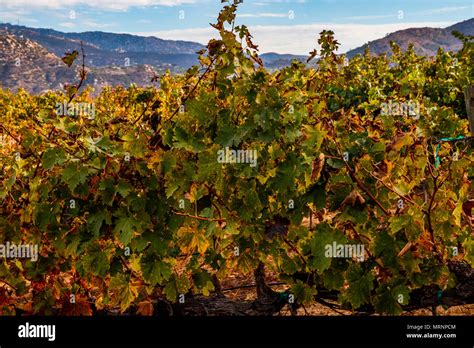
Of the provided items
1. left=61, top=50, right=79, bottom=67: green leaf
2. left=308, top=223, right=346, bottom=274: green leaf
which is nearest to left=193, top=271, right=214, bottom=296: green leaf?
left=308, top=223, right=346, bottom=274: green leaf

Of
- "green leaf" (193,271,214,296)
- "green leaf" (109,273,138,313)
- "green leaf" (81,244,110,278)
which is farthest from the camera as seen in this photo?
"green leaf" (193,271,214,296)

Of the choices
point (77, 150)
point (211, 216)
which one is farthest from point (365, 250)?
point (77, 150)

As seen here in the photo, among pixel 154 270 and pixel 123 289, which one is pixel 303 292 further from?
pixel 123 289

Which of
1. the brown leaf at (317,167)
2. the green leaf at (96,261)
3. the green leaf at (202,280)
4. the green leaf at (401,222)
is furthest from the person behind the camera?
the green leaf at (202,280)

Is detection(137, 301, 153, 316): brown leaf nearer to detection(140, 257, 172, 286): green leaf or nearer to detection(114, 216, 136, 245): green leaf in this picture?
detection(140, 257, 172, 286): green leaf

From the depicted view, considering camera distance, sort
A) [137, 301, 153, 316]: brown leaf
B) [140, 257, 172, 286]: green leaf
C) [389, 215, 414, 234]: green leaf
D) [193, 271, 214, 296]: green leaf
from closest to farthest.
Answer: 1. [389, 215, 414, 234]: green leaf
2. [140, 257, 172, 286]: green leaf
3. [193, 271, 214, 296]: green leaf
4. [137, 301, 153, 316]: brown leaf

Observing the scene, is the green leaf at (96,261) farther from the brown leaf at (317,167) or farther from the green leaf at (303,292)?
the brown leaf at (317,167)

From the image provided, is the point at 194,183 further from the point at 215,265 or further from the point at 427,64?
the point at 427,64

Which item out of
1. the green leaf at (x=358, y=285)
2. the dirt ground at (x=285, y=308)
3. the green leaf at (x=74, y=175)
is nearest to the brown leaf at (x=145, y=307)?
the dirt ground at (x=285, y=308)

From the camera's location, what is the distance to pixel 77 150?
12.5 ft

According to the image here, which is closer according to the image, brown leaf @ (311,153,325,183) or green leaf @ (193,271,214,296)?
brown leaf @ (311,153,325,183)

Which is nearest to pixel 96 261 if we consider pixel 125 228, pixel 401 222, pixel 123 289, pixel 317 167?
pixel 123 289

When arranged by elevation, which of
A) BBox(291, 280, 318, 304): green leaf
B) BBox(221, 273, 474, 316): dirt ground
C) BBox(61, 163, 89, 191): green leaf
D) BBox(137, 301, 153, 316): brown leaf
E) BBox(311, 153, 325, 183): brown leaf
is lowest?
BBox(221, 273, 474, 316): dirt ground

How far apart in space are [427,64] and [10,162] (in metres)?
13.2
